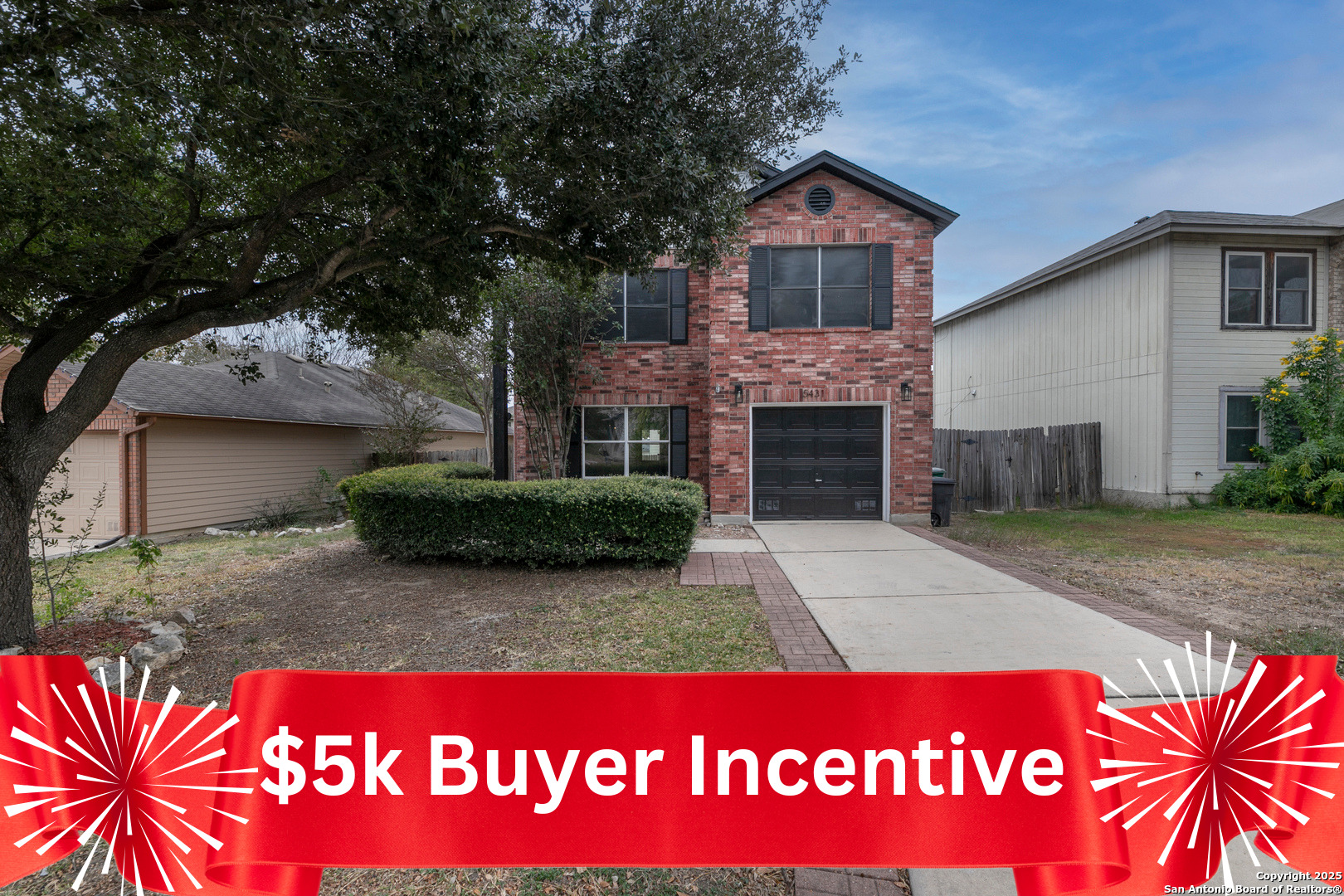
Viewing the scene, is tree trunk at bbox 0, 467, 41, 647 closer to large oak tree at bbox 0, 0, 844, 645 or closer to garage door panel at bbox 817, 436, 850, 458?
large oak tree at bbox 0, 0, 844, 645

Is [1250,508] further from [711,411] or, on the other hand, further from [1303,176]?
[1303,176]

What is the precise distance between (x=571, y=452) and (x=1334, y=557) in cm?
1133

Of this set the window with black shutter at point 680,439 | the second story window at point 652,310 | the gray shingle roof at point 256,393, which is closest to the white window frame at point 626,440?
the window with black shutter at point 680,439

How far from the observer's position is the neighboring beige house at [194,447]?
11109 millimetres

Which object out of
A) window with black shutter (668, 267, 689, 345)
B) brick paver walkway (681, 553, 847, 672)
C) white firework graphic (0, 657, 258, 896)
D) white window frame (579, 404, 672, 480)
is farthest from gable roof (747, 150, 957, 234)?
white firework graphic (0, 657, 258, 896)

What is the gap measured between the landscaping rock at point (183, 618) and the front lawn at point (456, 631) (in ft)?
0.50

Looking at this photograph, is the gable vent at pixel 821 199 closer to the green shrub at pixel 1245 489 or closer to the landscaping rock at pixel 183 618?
the green shrub at pixel 1245 489

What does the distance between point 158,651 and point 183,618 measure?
3.36 ft

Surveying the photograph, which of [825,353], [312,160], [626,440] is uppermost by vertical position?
[312,160]

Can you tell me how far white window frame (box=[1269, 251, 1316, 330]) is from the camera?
12.0 meters

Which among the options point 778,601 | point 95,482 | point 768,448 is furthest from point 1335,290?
point 95,482

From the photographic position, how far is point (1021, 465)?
12844mm

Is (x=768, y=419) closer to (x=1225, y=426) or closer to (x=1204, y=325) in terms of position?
(x=1204, y=325)

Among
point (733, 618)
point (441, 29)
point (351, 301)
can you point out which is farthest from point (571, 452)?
point (441, 29)
